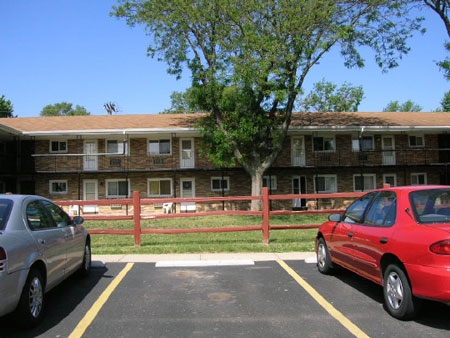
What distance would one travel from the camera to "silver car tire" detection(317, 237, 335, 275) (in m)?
7.11

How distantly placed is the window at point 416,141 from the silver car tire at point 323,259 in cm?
2519

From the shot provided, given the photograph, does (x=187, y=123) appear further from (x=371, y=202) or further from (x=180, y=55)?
(x=371, y=202)

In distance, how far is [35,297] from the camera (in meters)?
4.77

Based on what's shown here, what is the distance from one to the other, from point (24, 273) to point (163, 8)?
19.5 metres

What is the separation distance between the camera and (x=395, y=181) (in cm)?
2958

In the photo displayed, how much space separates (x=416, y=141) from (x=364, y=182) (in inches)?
192

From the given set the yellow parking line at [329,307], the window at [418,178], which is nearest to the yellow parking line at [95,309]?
the yellow parking line at [329,307]

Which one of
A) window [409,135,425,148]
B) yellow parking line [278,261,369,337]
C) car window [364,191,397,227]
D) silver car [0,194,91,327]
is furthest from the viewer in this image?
window [409,135,425,148]

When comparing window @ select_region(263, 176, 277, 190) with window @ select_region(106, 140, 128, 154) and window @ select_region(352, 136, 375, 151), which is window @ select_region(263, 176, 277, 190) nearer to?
window @ select_region(352, 136, 375, 151)

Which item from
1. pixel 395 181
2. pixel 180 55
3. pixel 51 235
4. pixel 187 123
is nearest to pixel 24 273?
pixel 51 235

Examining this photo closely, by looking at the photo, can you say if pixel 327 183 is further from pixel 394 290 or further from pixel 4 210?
pixel 4 210

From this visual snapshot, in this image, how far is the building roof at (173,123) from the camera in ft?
85.6

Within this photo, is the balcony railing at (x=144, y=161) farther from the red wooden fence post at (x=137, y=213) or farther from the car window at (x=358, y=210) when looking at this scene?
the car window at (x=358, y=210)

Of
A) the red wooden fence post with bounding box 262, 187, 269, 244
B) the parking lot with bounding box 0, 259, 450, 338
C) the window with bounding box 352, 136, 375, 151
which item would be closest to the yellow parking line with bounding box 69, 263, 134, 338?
the parking lot with bounding box 0, 259, 450, 338
